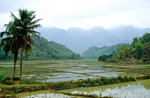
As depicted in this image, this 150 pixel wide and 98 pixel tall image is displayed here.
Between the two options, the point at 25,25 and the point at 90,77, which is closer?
the point at 25,25

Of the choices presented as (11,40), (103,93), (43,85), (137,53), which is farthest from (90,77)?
(137,53)

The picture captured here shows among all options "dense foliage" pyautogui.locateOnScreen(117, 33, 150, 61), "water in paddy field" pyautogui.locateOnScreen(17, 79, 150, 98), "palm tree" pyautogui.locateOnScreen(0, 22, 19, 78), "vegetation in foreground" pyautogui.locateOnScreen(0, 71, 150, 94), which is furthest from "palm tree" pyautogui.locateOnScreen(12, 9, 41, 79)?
"dense foliage" pyautogui.locateOnScreen(117, 33, 150, 61)

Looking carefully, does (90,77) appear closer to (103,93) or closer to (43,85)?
(103,93)

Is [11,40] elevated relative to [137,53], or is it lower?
elevated

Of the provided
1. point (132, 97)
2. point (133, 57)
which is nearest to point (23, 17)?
point (132, 97)

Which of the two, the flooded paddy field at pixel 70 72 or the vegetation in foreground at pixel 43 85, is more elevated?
the vegetation in foreground at pixel 43 85

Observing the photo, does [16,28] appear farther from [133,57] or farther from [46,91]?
[133,57]

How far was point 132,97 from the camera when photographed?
36.6ft

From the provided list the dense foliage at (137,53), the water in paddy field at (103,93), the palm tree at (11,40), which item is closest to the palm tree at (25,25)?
the palm tree at (11,40)

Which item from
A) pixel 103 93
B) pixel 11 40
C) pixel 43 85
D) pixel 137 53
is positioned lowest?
pixel 103 93

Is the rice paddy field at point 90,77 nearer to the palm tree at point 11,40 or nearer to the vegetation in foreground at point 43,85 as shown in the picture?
the vegetation in foreground at point 43,85

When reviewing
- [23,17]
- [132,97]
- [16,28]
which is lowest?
[132,97]

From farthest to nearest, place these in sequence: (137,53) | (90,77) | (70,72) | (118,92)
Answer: (137,53), (70,72), (90,77), (118,92)

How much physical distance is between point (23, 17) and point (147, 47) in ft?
204
